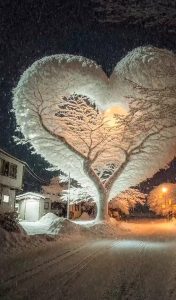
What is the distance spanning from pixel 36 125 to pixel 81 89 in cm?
492

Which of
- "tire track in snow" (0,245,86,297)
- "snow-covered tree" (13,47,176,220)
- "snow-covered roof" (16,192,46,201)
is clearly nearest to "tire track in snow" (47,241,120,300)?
"tire track in snow" (0,245,86,297)

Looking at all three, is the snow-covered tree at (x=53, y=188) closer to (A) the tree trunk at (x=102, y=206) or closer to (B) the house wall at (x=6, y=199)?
(B) the house wall at (x=6, y=199)

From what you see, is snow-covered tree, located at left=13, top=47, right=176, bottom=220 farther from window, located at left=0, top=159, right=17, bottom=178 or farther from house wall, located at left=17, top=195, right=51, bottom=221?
house wall, located at left=17, top=195, right=51, bottom=221

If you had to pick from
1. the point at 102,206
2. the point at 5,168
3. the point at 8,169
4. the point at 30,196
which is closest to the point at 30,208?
the point at 30,196

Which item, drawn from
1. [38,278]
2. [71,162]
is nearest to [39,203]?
[71,162]

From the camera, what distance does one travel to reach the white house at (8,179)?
34.0 m

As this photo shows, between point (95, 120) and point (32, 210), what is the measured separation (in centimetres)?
1955

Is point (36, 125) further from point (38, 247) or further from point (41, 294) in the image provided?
point (41, 294)

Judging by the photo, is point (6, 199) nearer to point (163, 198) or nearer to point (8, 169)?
point (8, 169)

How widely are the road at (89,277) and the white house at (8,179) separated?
23.2 metres

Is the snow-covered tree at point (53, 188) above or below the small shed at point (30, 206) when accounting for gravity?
above

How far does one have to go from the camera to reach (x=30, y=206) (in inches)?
1720

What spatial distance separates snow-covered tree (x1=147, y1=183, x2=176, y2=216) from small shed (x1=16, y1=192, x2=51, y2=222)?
3079 cm

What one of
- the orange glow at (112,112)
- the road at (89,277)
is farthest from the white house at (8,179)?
the road at (89,277)
